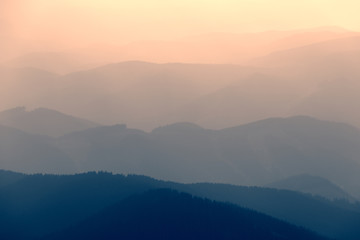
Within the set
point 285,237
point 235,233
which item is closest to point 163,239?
point 235,233

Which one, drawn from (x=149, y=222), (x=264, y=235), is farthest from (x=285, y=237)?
(x=149, y=222)

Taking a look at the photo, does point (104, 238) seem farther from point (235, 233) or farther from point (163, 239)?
point (235, 233)

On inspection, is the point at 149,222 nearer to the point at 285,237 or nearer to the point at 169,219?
the point at 169,219

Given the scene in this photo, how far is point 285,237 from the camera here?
200m

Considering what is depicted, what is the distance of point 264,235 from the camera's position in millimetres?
198000

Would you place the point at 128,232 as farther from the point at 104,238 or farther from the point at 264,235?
the point at 264,235

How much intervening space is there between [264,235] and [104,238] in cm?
4398

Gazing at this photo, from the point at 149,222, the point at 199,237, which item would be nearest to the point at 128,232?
the point at 149,222

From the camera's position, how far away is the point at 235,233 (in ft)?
647

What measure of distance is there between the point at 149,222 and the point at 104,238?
514 inches

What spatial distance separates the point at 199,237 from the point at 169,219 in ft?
38.0

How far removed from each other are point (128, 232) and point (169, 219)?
465 inches

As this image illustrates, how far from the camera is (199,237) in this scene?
192 m

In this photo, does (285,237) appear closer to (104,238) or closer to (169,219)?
(169,219)
